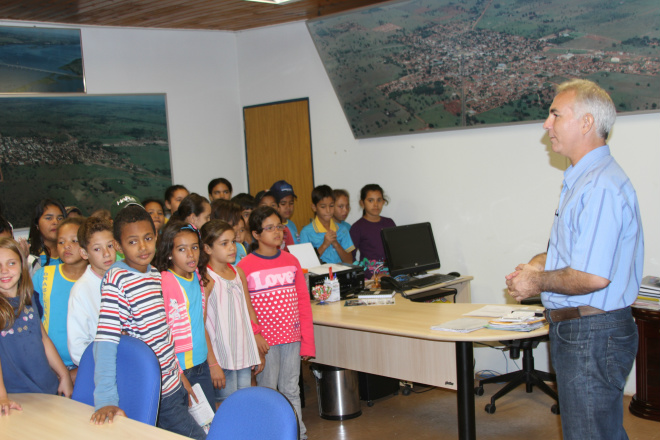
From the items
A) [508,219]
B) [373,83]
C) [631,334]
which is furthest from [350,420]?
[373,83]

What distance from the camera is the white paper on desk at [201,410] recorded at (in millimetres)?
2873

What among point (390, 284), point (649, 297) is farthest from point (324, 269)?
point (649, 297)

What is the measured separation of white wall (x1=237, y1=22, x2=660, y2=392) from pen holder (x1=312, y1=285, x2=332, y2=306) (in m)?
1.48

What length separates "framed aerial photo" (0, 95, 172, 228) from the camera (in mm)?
5461

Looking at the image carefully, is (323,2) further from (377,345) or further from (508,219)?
(377,345)

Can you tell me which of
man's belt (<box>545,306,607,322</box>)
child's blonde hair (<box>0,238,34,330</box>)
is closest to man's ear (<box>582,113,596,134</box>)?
man's belt (<box>545,306,607,322</box>)

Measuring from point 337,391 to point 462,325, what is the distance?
120cm

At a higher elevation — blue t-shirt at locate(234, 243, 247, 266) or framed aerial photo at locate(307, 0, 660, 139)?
framed aerial photo at locate(307, 0, 660, 139)

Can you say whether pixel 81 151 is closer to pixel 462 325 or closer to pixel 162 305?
pixel 162 305

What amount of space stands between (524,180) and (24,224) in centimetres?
409

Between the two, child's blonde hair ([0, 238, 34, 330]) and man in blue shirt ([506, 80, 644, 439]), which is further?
child's blonde hair ([0, 238, 34, 330])

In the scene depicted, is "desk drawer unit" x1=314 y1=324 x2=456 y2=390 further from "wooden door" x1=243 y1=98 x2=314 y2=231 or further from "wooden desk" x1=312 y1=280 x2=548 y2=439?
"wooden door" x1=243 y1=98 x2=314 y2=231

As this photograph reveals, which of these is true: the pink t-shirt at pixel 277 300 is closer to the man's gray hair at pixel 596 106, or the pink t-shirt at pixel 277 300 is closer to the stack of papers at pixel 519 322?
the stack of papers at pixel 519 322

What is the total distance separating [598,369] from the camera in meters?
2.26
